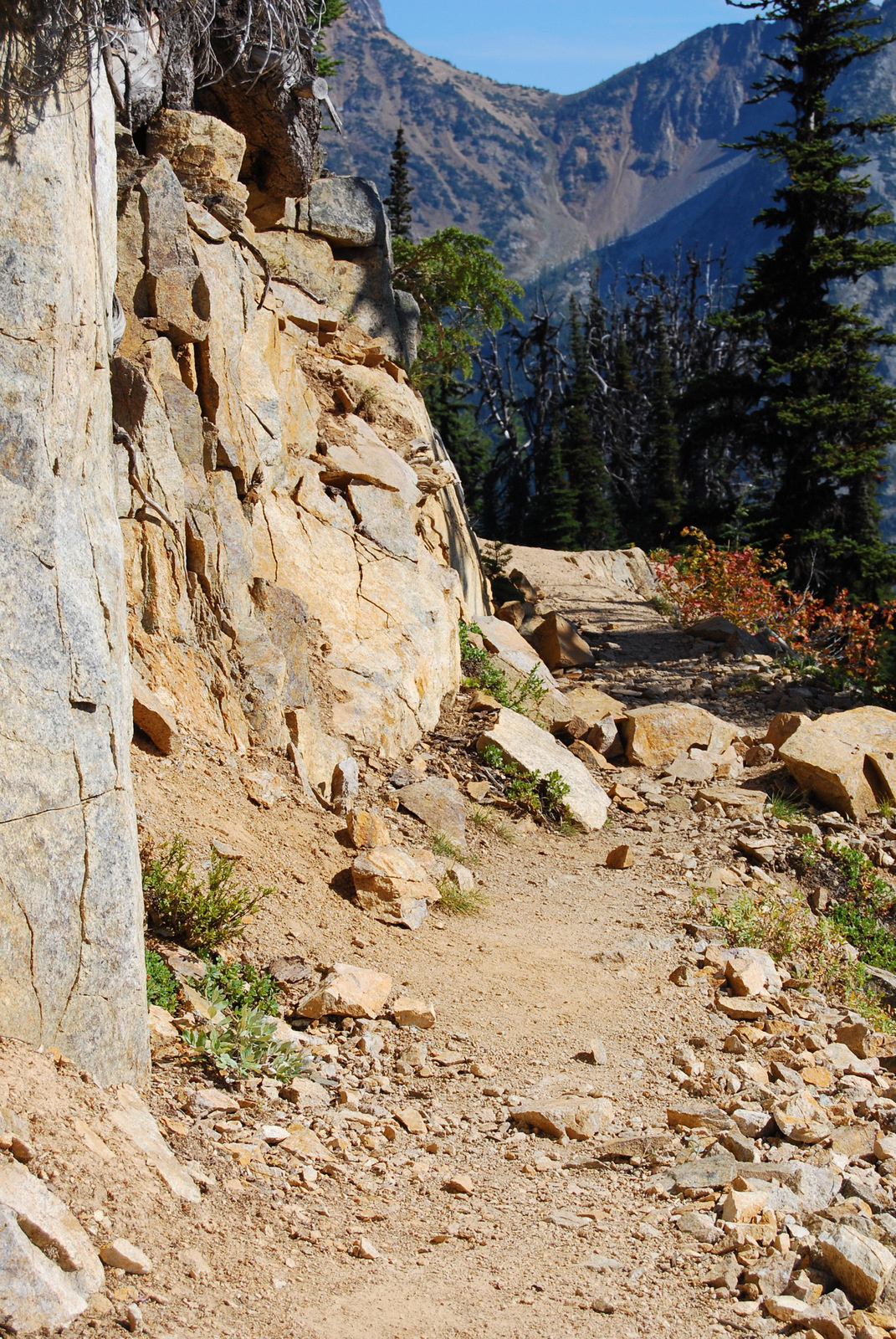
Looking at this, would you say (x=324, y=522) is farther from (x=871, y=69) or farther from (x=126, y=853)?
(x=871, y=69)

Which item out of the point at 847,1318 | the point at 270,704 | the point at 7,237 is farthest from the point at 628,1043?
the point at 7,237

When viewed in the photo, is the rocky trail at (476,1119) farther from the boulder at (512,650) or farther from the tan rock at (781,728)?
the boulder at (512,650)

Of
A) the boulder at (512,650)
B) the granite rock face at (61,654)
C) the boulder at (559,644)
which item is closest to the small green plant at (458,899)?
the granite rock face at (61,654)

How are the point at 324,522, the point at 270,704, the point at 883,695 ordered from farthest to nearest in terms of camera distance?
the point at 883,695
the point at 324,522
the point at 270,704

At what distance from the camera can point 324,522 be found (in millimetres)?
8438

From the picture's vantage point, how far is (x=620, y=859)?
25.4 ft

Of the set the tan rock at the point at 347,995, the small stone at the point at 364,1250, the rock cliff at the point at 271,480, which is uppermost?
the rock cliff at the point at 271,480

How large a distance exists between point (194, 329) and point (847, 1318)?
249 inches

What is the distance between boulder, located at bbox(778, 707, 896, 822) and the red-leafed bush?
3.95m

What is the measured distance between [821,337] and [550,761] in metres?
13.9

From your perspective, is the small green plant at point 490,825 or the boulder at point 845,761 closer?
the small green plant at point 490,825

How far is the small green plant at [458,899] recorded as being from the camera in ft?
20.9

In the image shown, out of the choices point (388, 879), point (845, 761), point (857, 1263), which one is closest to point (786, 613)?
point (845, 761)

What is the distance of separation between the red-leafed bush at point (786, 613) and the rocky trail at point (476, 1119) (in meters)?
7.47
